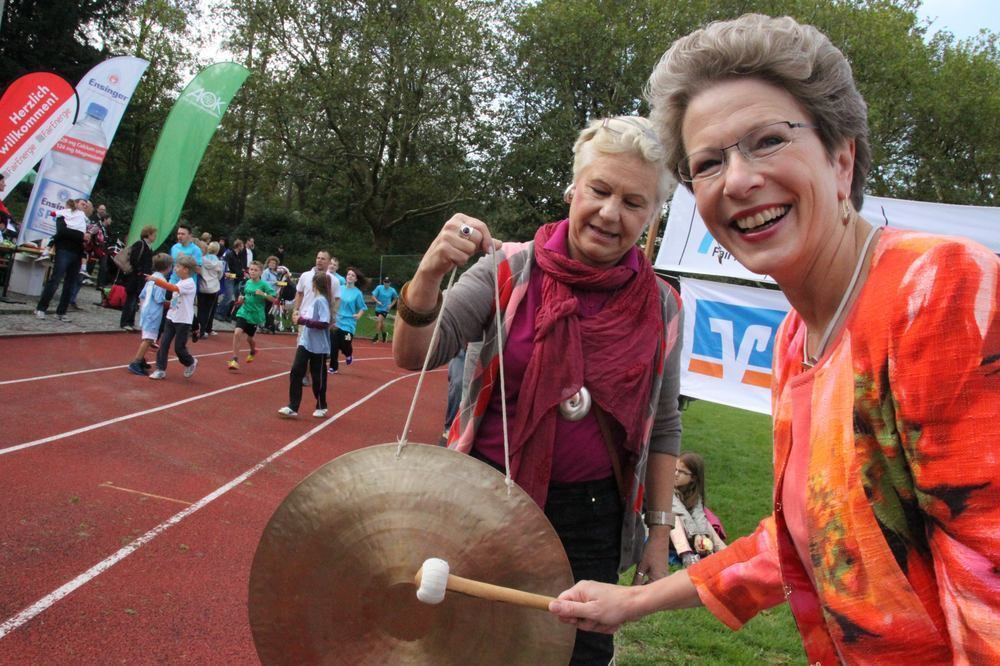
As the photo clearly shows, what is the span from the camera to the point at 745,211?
133cm

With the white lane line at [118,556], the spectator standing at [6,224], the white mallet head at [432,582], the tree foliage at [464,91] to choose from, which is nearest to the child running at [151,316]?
the white lane line at [118,556]

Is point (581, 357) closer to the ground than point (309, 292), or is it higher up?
higher up

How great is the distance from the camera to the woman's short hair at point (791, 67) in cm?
132

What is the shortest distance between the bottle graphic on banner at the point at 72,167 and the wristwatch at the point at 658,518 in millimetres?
15508

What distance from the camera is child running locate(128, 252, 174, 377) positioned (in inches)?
422

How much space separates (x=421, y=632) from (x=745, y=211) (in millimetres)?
1172

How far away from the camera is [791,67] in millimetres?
1314

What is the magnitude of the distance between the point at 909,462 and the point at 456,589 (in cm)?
98

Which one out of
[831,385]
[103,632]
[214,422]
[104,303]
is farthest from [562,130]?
[831,385]

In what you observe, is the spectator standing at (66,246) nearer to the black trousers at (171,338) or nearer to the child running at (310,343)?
the black trousers at (171,338)

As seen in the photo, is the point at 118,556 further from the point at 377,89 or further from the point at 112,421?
the point at 377,89

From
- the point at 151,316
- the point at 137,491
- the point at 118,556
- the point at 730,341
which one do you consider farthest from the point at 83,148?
the point at 730,341

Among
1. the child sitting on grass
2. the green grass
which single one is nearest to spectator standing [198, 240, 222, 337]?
the green grass

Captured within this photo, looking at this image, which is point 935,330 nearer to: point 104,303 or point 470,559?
point 470,559
